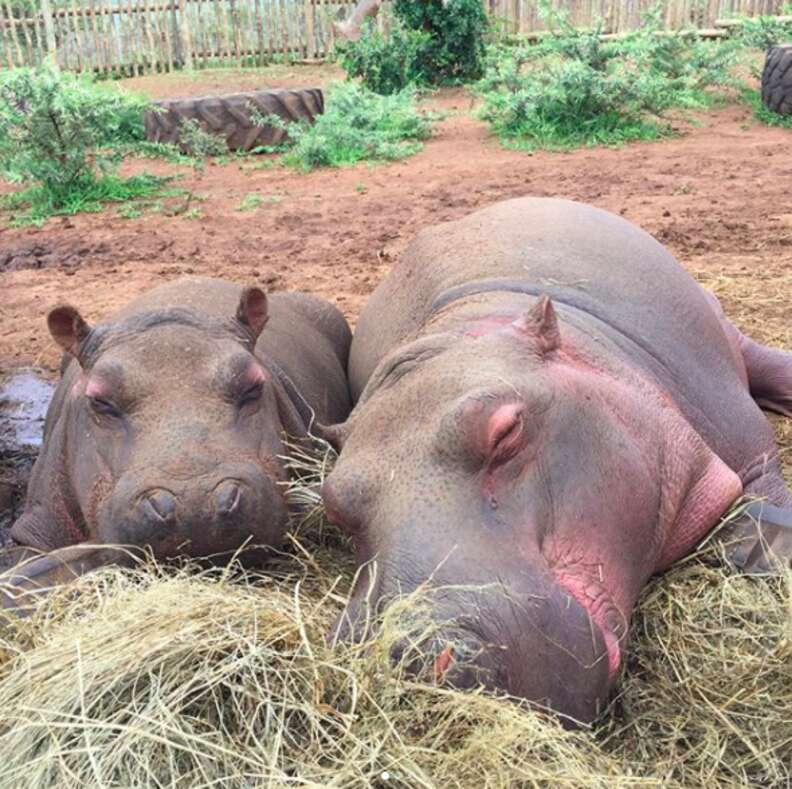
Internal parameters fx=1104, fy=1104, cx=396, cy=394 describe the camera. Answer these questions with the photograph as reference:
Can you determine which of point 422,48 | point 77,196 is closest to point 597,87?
point 422,48

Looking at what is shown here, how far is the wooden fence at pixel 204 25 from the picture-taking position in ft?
68.6

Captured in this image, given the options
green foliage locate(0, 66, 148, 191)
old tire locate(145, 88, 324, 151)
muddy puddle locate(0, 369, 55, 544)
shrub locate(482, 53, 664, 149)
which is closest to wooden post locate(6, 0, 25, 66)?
old tire locate(145, 88, 324, 151)

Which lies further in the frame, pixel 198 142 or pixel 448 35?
pixel 448 35

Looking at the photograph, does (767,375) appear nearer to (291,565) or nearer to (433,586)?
(291,565)

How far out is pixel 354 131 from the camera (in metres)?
13.2

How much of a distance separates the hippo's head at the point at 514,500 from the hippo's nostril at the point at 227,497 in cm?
45

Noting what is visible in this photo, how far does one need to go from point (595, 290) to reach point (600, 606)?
5.26ft

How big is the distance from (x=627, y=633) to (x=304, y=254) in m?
6.44

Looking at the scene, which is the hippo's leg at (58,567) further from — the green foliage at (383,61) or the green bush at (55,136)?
the green foliage at (383,61)

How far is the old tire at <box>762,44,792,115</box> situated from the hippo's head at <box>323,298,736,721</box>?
1155 cm

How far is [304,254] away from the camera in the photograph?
348 inches

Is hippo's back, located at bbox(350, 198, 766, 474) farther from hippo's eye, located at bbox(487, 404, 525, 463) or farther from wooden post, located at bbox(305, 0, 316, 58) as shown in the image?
wooden post, located at bbox(305, 0, 316, 58)

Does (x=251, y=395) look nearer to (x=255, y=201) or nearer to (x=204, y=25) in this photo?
(x=255, y=201)

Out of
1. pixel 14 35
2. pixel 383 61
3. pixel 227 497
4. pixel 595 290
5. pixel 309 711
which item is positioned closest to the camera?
pixel 309 711
